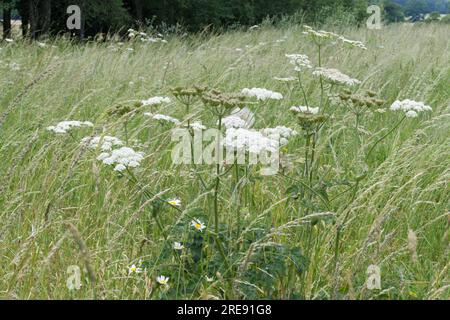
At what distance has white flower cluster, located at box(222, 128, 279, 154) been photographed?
2.01m

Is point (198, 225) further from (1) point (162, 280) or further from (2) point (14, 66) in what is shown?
(2) point (14, 66)

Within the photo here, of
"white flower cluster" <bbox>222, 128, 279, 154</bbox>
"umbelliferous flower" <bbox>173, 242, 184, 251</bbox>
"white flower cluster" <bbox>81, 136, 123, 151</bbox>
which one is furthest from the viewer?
"white flower cluster" <bbox>81, 136, 123, 151</bbox>

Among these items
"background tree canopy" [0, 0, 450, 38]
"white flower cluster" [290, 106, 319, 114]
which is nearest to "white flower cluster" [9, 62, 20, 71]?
"white flower cluster" [290, 106, 319, 114]

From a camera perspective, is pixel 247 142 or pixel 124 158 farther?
pixel 124 158

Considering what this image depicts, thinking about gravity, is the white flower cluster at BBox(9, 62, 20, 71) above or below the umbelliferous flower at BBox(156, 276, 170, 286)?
below

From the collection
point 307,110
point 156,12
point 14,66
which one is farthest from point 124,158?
point 156,12

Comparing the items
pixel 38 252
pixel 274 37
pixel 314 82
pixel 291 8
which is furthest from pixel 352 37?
pixel 291 8

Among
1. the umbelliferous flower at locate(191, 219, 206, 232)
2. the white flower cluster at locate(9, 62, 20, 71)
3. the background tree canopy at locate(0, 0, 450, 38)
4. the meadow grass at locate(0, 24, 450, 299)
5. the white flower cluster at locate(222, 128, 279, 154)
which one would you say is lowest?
the background tree canopy at locate(0, 0, 450, 38)

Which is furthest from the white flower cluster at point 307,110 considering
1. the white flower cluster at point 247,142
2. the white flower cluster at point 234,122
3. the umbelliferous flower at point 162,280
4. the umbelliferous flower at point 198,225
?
the umbelliferous flower at point 162,280

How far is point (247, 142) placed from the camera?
2.04m

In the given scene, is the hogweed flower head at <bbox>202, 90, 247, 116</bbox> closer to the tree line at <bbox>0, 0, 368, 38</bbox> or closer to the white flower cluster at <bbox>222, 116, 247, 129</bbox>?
the white flower cluster at <bbox>222, 116, 247, 129</bbox>

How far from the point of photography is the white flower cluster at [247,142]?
201 cm

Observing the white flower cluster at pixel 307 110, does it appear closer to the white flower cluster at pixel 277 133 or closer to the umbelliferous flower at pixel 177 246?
the white flower cluster at pixel 277 133

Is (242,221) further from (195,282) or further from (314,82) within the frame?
(314,82)
